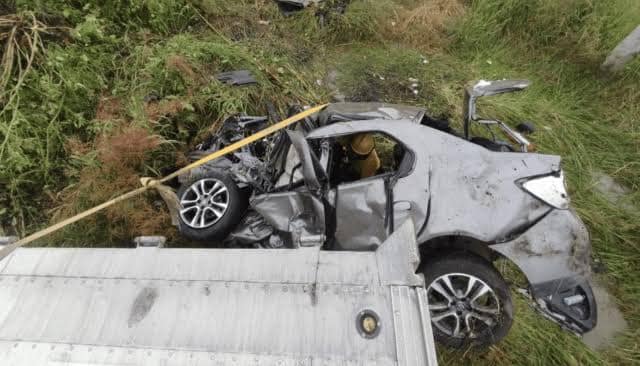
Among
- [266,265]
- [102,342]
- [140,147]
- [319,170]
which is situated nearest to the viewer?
[102,342]

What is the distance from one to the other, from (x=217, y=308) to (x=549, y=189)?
2.12 metres

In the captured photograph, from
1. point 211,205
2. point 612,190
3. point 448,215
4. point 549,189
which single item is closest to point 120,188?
point 211,205

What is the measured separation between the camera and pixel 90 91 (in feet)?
12.3

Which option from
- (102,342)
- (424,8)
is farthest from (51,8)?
(424,8)

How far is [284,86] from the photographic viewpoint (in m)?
4.38

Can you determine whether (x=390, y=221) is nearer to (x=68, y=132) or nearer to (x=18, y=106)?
(x=68, y=132)

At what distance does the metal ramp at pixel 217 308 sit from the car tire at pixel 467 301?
81cm

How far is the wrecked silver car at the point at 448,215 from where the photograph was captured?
2.28 metres

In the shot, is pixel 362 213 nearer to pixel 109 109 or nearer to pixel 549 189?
pixel 549 189

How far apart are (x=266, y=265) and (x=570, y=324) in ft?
6.55

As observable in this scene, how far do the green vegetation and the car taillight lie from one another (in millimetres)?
804

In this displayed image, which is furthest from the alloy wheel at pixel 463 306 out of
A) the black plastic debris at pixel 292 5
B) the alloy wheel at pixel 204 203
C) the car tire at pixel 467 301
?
the black plastic debris at pixel 292 5

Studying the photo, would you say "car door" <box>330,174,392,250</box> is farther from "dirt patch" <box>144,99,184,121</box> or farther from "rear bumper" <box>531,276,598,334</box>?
"dirt patch" <box>144,99,184,121</box>

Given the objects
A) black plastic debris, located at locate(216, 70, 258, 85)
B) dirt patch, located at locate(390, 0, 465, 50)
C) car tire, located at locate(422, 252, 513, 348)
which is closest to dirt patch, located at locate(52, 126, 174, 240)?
black plastic debris, located at locate(216, 70, 258, 85)
